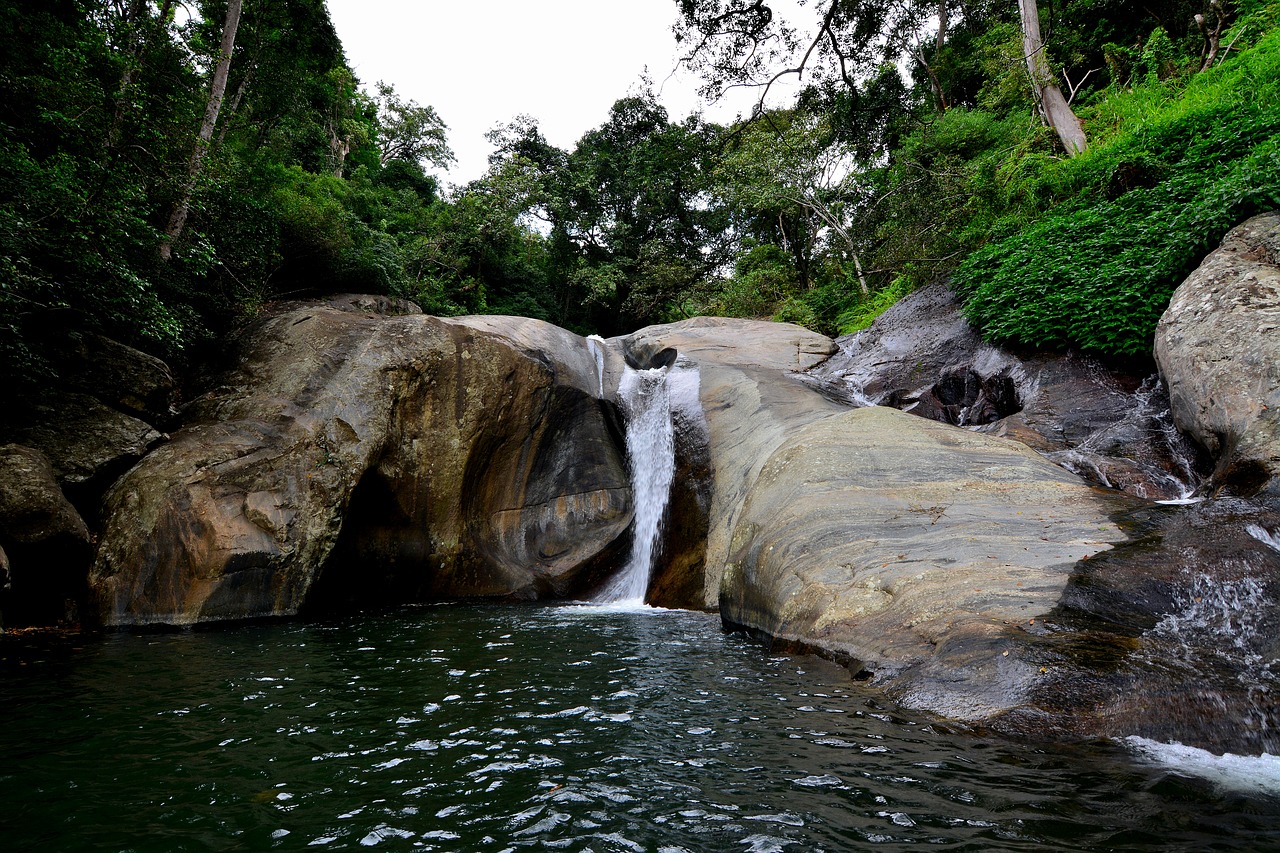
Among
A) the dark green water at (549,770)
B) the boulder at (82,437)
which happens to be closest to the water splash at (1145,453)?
the dark green water at (549,770)

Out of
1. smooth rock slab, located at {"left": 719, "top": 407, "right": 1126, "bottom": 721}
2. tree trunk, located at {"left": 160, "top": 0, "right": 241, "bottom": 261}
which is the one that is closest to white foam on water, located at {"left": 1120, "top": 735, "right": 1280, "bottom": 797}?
smooth rock slab, located at {"left": 719, "top": 407, "right": 1126, "bottom": 721}

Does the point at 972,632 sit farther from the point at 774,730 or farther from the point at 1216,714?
the point at 774,730

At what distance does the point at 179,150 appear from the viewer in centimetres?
1171

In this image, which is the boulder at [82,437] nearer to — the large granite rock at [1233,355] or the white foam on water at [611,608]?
the white foam on water at [611,608]

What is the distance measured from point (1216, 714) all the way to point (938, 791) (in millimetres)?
1954

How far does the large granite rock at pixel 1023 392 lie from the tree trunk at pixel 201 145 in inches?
496

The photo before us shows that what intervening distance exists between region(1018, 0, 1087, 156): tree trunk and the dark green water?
15057mm

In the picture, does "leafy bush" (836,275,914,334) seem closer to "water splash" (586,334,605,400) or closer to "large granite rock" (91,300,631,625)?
"water splash" (586,334,605,400)

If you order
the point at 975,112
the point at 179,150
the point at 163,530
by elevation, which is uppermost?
the point at 975,112

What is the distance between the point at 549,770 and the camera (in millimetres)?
4000

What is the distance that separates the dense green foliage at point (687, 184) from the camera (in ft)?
31.3

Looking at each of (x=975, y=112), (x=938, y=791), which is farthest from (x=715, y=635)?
(x=975, y=112)

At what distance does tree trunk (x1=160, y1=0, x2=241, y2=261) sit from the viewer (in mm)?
11492

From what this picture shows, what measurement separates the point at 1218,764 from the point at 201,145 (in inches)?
610
